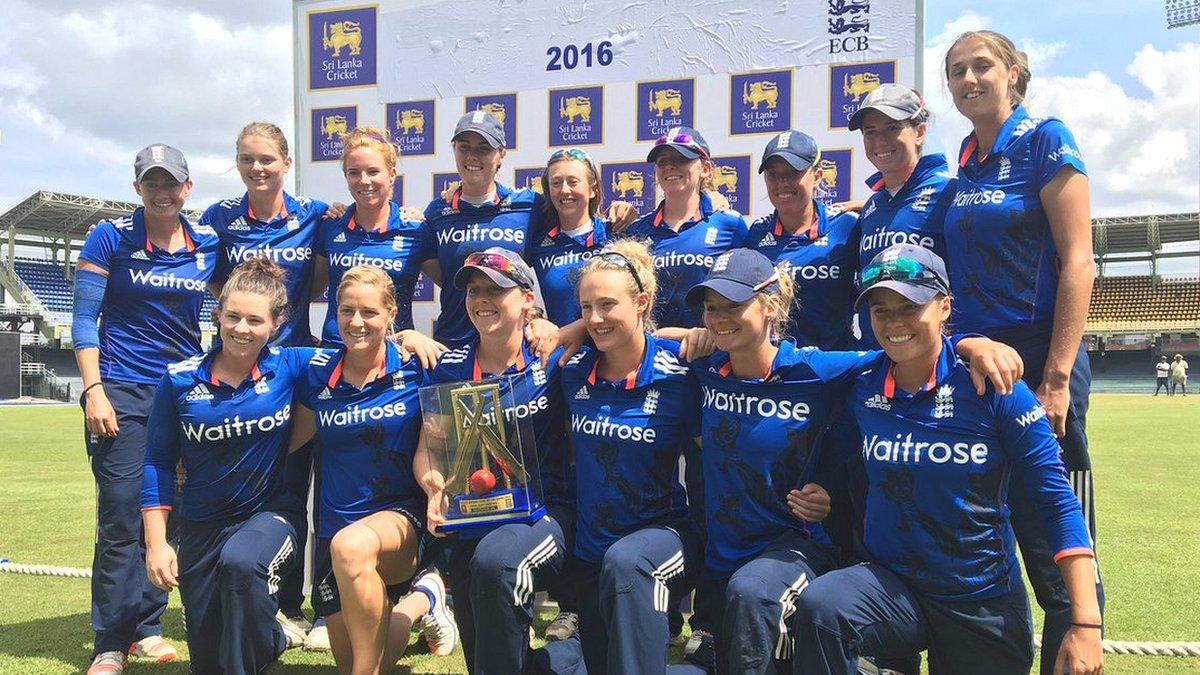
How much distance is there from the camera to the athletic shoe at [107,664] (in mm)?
3893

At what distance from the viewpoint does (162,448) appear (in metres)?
3.67

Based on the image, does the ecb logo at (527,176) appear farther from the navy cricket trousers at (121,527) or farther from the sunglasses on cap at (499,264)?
the navy cricket trousers at (121,527)

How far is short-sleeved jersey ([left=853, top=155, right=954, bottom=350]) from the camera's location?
11.1 feet

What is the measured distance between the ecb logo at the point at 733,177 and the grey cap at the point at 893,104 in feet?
6.29

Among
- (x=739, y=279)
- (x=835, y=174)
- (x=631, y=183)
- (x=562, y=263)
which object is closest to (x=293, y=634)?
(x=562, y=263)

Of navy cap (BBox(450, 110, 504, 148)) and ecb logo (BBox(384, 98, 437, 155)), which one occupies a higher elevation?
ecb logo (BBox(384, 98, 437, 155))

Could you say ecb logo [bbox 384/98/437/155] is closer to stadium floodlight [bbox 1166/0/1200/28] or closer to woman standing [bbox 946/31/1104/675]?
woman standing [bbox 946/31/1104/675]

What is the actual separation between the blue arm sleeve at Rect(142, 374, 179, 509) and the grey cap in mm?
3018

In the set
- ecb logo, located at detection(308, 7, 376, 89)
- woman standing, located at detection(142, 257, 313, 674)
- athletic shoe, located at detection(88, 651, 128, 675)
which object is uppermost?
ecb logo, located at detection(308, 7, 376, 89)

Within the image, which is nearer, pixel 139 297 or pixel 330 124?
pixel 139 297

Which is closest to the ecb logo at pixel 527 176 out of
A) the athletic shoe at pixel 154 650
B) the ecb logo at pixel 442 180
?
the ecb logo at pixel 442 180

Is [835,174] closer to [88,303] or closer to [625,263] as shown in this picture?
[625,263]

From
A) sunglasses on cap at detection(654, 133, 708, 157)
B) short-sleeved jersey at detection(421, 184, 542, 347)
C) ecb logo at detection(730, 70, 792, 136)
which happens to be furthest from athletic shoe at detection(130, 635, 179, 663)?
ecb logo at detection(730, 70, 792, 136)

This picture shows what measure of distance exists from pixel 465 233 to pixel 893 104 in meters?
2.13
